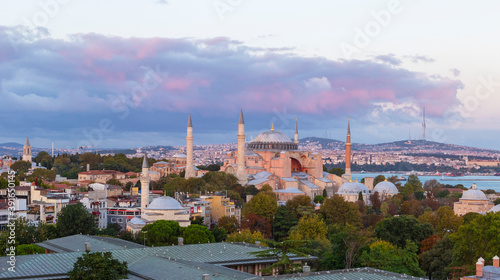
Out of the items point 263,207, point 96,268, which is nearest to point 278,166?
point 263,207

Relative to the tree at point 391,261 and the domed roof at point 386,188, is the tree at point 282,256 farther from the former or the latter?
the domed roof at point 386,188

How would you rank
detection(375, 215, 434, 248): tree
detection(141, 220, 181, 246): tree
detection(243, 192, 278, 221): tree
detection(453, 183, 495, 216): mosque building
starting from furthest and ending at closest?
detection(453, 183, 495, 216): mosque building, detection(243, 192, 278, 221): tree, detection(375, 215, 434, 248): tree, detection(141, 220, 181, 246): tree

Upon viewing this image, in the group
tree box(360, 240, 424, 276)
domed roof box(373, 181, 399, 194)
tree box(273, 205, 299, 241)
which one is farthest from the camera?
domed roof box(373, 181, 399, 194)

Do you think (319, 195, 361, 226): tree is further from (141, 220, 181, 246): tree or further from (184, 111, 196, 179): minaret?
(184, 111, 196, 179): minaret

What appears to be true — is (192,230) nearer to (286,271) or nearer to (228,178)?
(286,271)

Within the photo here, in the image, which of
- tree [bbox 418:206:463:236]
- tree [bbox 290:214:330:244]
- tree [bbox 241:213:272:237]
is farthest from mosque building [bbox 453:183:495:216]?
tree [bbox 290:214:330:244]

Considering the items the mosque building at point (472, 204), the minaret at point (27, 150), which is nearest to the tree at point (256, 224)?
the mosque building at point (472, 204)

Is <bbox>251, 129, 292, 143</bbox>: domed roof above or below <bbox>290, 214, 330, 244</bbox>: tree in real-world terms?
above
